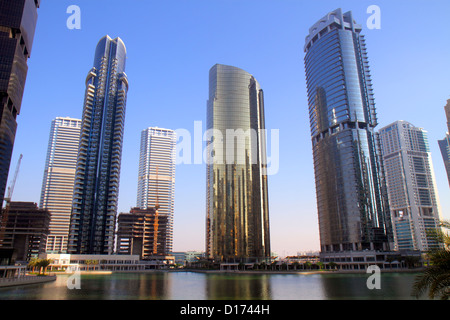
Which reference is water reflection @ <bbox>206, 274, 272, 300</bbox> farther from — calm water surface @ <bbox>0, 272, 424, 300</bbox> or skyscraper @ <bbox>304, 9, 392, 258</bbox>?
skyscraper @ <bbox>304, 9, 392, 258</bbox>

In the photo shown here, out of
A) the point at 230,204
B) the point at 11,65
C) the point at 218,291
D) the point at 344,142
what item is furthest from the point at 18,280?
the point at 344,142

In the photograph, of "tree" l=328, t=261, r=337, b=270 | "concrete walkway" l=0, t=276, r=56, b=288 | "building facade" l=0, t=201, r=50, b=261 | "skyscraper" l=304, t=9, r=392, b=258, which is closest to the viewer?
"concrete walkway" l=0, t=276, r=56, b=288

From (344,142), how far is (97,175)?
137004mm

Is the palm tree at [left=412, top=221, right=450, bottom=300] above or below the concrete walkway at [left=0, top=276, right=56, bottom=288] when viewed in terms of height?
above

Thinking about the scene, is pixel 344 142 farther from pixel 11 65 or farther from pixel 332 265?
pixel 11 65

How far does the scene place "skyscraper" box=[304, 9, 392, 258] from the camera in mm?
154625

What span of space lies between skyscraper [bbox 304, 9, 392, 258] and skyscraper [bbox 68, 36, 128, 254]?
388 ft

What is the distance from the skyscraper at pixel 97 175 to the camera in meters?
175

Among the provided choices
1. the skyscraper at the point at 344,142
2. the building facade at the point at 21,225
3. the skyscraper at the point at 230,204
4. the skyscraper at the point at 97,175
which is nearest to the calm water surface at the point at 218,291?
the skyscraper at the point at 344,142

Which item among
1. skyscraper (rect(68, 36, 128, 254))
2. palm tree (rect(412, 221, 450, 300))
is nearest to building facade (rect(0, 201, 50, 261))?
skyscraper (rect(68, 36, 128, 254))

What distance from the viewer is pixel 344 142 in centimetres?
16538

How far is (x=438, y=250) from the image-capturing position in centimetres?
1708

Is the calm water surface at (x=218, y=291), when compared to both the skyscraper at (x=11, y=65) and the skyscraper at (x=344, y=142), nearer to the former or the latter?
the skyscraper at (x=11, y=65)
